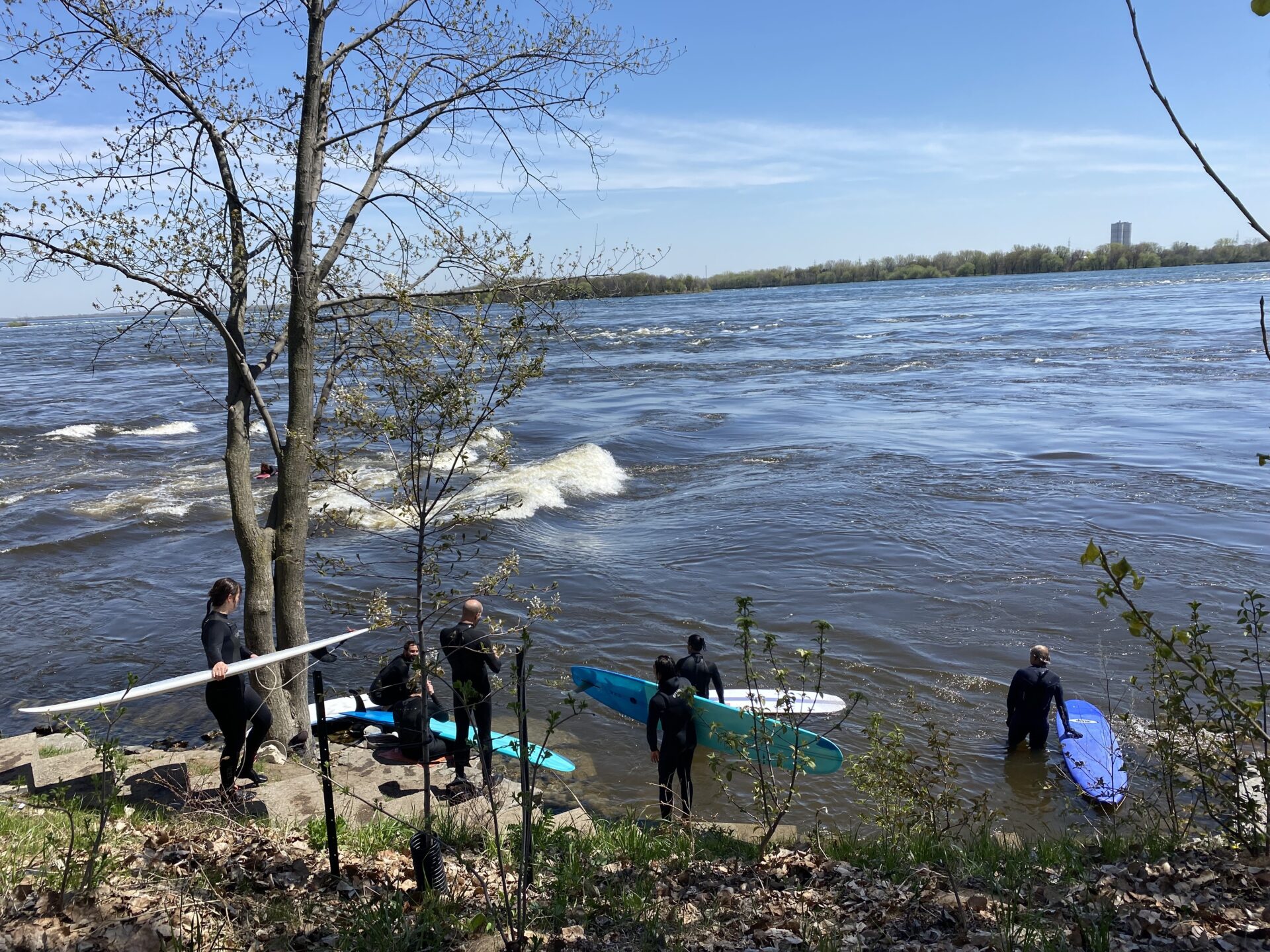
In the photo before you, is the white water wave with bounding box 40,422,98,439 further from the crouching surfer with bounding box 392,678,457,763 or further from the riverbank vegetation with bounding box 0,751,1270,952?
the riverbank vegetation with bounding box 0,751,1270,952

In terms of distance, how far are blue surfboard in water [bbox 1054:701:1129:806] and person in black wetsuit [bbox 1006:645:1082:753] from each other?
113 mm

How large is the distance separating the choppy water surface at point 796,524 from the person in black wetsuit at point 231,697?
3.15 meters

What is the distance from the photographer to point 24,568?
15703 millimetres

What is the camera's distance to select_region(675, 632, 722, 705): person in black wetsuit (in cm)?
801

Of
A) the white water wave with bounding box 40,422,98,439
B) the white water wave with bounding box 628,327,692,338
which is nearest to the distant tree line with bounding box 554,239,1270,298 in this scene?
the white water wave with bounding box 628,327,692,338

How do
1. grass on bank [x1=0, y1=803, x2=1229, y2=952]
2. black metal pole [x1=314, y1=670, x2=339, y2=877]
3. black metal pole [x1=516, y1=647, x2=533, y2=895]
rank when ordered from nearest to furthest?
1. black metal pole [x1=516, y1=647, x2=533, y2=895]
2. grass on bank [x1=0, y1=803, x2=1229, y2=952]
3. black metal pole [x1=314, y1=670, x2=339, y2=877]

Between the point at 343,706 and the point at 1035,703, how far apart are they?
7264 mm

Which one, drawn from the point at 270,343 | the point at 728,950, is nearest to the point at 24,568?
the point at 270,343

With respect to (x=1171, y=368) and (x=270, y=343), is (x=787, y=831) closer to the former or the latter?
(x=270, y=343)

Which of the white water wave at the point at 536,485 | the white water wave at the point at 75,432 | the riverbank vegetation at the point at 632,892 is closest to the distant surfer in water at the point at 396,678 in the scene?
the riverbank vegetation at the point at 632,892

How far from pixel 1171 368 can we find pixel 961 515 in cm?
2230

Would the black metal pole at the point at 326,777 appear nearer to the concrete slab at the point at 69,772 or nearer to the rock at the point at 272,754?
the concrete slab at the point at 69,772

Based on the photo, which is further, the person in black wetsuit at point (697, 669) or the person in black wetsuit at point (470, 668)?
the person in black wetsuit at point (697, 669)

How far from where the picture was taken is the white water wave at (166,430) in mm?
29344
